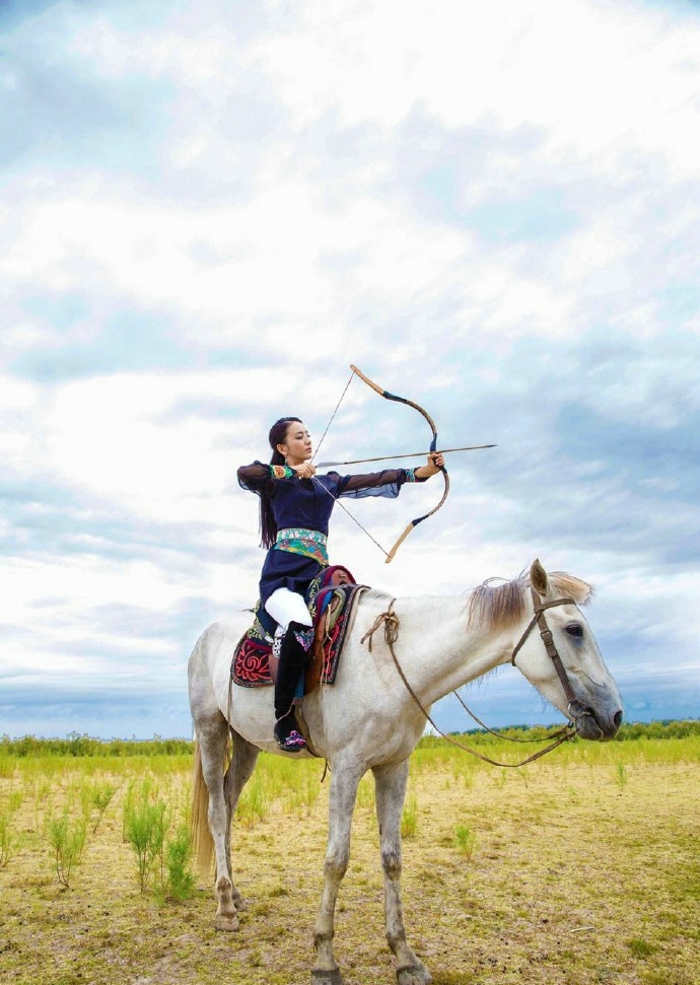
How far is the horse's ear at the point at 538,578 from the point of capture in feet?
12.8

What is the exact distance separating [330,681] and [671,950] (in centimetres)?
291

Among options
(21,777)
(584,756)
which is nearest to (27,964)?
(21,777)

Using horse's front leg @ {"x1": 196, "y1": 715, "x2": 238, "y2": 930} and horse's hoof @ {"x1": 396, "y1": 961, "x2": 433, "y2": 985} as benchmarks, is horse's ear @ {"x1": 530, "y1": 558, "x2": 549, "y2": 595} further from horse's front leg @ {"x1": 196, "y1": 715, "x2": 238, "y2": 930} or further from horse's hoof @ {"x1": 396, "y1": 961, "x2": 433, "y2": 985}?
horse's front leg @ {"x1": 196, "y1": 715, "x2": 238, "y2": 930}

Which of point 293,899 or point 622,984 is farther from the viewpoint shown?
point 293,899

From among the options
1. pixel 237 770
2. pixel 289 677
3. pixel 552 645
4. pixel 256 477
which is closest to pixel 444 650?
pixel 552 645

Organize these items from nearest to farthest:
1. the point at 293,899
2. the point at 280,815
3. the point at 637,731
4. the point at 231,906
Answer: the point at 231,906
the point at 293,899
the point at 280,815
the point at 637,731

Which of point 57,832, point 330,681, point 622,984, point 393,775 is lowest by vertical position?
point 622,984

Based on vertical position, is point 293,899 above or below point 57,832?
below

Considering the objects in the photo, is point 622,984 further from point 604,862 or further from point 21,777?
point 21,777

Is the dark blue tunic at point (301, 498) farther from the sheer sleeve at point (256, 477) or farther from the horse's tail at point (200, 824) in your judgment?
the horse's tail at point (200, 824)

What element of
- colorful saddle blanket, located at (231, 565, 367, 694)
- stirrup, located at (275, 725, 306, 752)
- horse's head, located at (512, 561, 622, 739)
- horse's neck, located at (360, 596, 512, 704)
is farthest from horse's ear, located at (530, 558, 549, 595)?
stirrup, located at (275, 725, 306, 752)

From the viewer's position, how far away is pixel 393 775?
15.0 ft

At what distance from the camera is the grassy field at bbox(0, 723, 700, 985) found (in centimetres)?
464

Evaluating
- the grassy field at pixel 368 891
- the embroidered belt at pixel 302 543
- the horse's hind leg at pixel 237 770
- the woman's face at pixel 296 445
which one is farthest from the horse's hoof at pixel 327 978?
the woman's face at pixel 296 445
